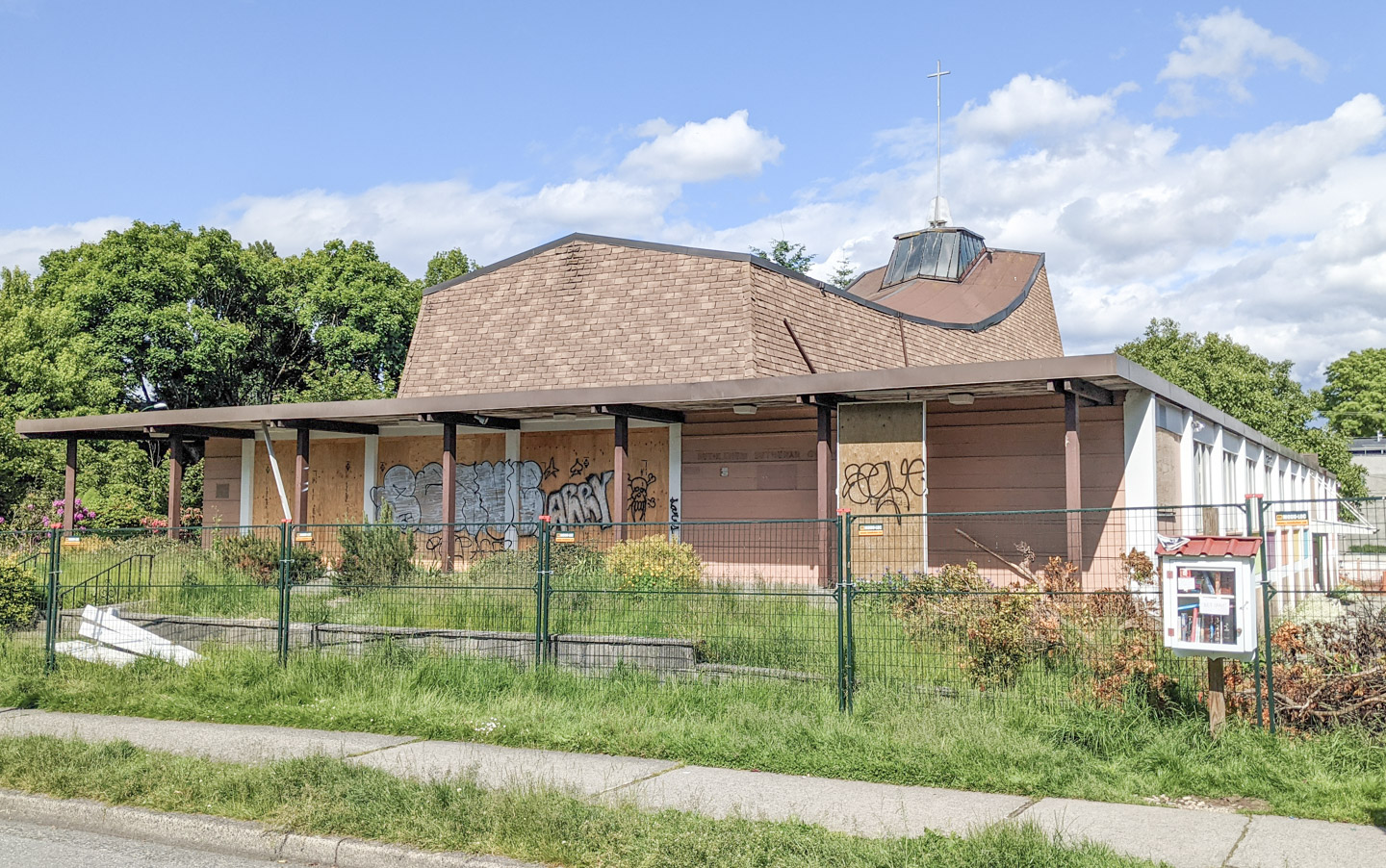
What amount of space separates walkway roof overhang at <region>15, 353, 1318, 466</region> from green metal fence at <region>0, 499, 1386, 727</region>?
5.88 feet

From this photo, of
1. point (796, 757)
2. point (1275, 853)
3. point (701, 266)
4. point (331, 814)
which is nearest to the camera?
point (1275, 853)

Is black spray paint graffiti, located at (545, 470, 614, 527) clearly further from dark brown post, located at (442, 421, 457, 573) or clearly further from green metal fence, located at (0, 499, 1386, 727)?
green metal fence, located at (0, 499, 1386, 727)

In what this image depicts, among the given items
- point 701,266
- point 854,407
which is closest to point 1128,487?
point 854,407

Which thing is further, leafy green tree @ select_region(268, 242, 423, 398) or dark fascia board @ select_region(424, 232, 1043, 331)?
leafy green tree @ select_region(268, 242, 423, 398)

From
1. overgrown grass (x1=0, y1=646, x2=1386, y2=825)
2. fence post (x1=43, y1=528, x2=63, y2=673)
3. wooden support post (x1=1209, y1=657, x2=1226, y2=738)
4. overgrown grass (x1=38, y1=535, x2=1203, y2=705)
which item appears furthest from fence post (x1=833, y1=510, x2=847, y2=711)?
fence post (x1=43, y1=528, x2=63, y2=673)

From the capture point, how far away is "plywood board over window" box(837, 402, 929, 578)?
51.3 ft

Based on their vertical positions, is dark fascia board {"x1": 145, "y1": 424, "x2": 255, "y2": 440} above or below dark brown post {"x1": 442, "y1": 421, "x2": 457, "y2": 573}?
above

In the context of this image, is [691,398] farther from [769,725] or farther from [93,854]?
[93,854]

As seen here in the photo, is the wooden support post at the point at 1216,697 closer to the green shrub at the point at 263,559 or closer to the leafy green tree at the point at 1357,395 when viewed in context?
the green shrub at the point at 263,559

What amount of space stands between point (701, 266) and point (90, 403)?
24448 millimetres

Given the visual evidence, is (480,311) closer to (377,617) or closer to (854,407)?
(854,407)

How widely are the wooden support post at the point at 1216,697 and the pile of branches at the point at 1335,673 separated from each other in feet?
1.56

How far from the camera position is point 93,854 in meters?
6.66

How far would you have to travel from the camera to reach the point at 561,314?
21.8 m
